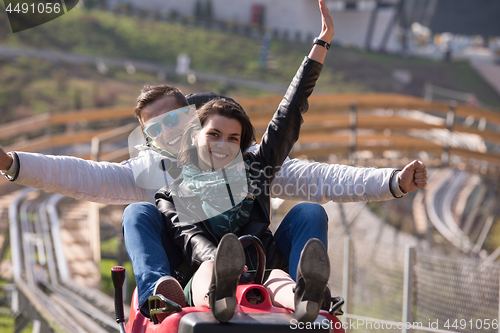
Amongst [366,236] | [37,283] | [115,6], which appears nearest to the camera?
[37,283]

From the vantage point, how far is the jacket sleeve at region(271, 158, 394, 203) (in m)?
1.89

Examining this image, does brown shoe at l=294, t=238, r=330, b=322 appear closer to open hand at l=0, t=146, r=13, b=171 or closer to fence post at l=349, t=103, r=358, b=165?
open hand at l=0, t=146, r=13, b=171

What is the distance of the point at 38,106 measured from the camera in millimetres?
17812

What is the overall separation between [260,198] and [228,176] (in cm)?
13

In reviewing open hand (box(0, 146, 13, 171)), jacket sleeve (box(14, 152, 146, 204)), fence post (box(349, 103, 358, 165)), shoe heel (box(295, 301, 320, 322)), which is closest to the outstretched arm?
jacket sleeve (box(14, 152, 146, 204))

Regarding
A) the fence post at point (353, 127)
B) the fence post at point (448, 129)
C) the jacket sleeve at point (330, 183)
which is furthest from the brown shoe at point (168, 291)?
the fence post at point (448, 129)

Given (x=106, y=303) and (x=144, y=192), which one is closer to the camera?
(x=144, y=192)

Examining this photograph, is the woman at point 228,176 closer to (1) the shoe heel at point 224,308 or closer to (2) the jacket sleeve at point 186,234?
(2) the jacket sleeve at point 186,234

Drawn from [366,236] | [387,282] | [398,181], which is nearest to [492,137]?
[366,236]

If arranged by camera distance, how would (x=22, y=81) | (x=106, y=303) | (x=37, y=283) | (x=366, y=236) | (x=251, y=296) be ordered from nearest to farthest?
(x=251, y=296), (x=106, y=303), (x=37, y=283), (x=366, y=236), (x=22, y=81)

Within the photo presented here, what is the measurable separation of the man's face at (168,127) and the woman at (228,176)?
18 cm

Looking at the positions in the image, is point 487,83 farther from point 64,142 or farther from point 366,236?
point 64,142

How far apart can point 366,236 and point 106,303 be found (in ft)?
26.5

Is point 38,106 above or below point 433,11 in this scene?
below
